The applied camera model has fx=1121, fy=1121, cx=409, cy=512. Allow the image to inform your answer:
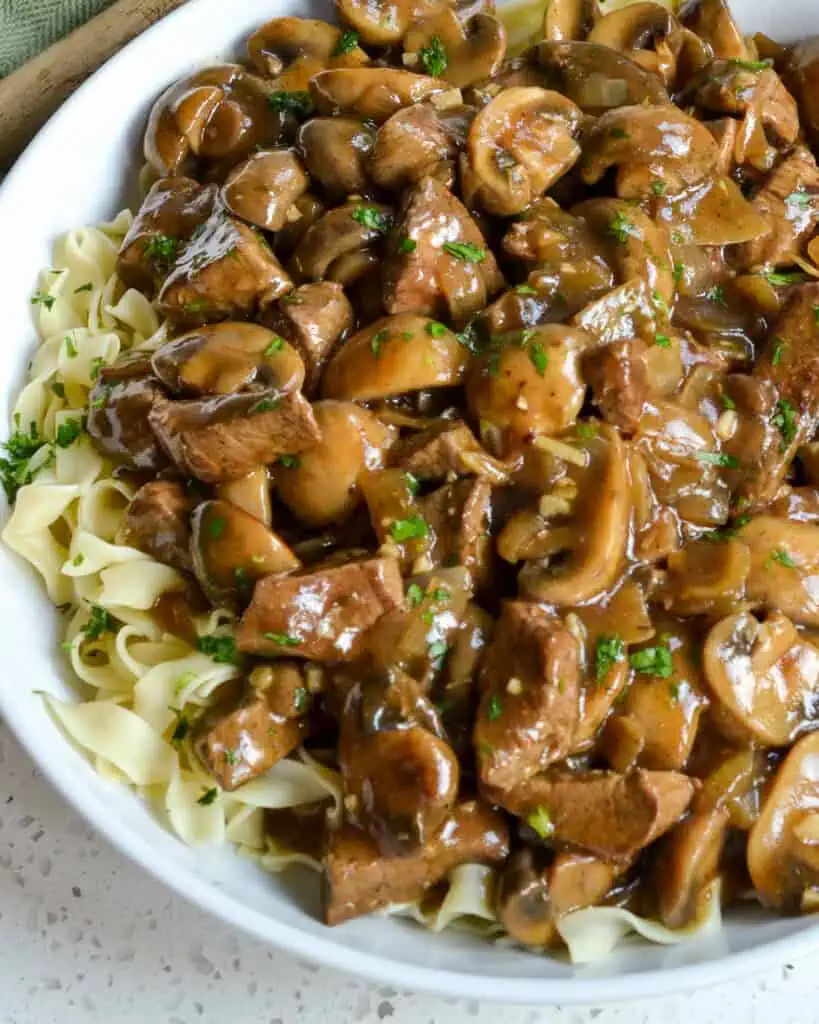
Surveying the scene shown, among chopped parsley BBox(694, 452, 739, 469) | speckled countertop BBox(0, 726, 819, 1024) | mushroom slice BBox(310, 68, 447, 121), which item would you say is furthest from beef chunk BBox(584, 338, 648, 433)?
speckled countertop BBox(0, 726, 819, 1024)

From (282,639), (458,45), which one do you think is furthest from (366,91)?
(282,639)

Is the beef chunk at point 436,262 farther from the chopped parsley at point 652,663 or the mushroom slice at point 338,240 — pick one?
the chopped parsley at point 652,663

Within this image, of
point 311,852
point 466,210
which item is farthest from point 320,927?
point 466,210

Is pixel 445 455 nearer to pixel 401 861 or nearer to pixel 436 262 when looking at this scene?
pixel 436 262

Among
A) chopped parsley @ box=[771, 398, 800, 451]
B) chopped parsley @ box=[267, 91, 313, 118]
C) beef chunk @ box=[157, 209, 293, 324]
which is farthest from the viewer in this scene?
chopped parsley @ box=[267, 91, 313, 118]

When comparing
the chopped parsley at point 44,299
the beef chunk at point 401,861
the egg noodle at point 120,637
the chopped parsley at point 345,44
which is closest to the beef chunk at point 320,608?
the egg noodle at point 120,637

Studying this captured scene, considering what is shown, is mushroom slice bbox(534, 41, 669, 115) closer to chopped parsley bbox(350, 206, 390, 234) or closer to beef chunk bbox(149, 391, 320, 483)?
chopped parsley bbox(350, 206, 390, 234)
